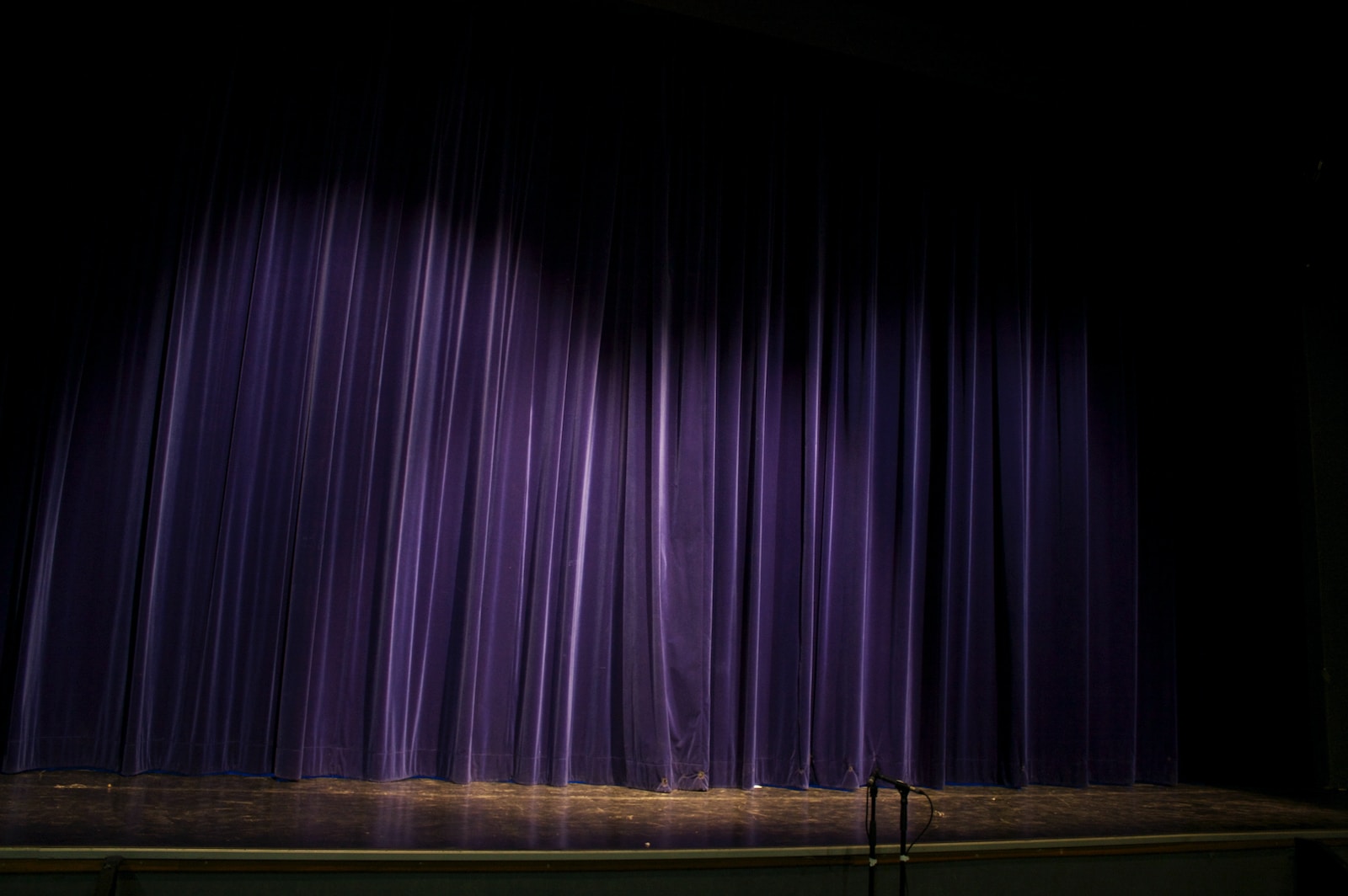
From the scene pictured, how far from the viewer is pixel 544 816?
3.09 meters

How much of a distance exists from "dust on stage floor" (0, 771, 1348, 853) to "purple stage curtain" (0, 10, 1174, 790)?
239 mm

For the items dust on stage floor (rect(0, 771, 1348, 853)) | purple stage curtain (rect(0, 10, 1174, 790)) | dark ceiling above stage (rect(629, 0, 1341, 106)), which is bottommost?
dust on stage floor (rect(0, 771, 1348, 853))

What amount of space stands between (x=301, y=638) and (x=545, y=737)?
1.14 metres

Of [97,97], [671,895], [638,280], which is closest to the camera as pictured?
[671,895]

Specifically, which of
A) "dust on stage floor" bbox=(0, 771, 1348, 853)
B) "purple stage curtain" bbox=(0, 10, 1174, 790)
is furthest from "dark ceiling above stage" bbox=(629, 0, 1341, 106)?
"dust on stage floor" bbox=(0, 771, 1348, 853)

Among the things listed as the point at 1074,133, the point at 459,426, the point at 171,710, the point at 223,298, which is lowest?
the point at 171,710

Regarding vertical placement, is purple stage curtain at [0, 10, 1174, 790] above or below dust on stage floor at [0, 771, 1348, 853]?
above

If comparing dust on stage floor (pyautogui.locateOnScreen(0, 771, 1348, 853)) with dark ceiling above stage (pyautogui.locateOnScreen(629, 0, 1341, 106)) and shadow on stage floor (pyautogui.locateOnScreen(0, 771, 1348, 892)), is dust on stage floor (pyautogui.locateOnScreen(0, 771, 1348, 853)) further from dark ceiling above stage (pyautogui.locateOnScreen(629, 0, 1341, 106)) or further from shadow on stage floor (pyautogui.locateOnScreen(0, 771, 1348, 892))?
dark ceiling above stage (pyautogui.locateOnScreen(629, 0, 1341, 106))

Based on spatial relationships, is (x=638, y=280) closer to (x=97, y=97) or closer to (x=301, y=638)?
(x=301, y=638)

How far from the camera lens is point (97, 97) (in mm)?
3922

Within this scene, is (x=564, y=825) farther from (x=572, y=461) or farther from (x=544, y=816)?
(x=572, y=461)

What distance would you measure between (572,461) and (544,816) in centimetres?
165

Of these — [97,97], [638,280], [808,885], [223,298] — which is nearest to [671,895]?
[808,885]

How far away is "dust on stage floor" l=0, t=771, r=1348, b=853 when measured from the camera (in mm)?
2510
